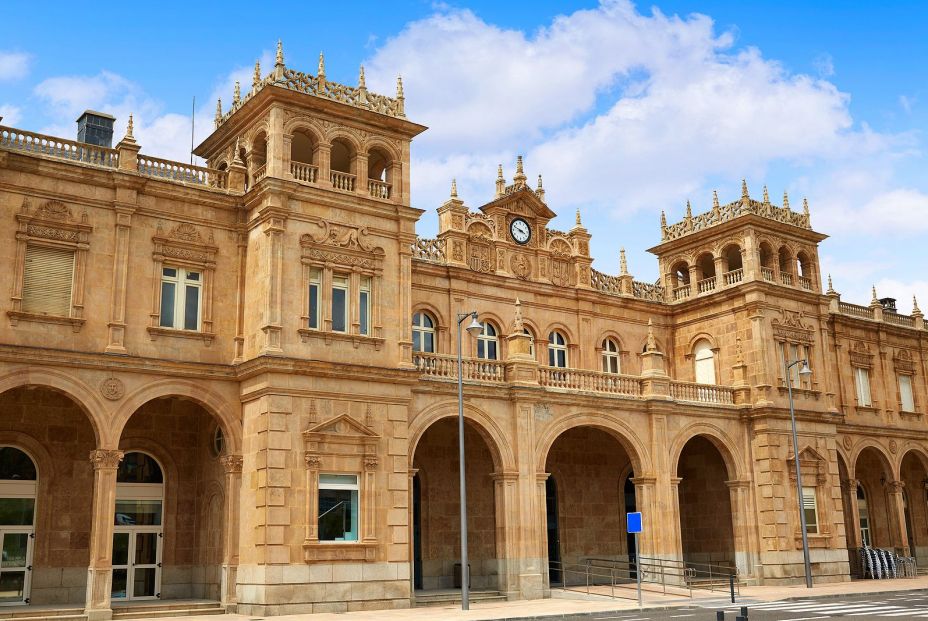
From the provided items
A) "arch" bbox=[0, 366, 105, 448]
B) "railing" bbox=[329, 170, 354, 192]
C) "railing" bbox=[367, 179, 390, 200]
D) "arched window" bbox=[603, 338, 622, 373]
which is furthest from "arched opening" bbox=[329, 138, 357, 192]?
"arched window" bbox=[603, 338, 622, 373]

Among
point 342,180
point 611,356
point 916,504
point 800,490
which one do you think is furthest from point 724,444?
point 916,504

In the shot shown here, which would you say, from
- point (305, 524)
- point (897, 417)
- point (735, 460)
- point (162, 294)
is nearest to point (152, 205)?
point (162, 294)

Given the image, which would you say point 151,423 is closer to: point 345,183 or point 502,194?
point 345,183

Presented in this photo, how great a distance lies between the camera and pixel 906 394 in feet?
149

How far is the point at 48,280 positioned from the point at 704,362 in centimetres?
2511

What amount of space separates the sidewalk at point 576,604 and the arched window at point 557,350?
8.75 meters

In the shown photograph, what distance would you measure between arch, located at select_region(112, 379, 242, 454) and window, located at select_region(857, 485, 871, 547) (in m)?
31.1

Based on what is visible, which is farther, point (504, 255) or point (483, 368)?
point (504, 255)

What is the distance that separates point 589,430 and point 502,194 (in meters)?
9.28

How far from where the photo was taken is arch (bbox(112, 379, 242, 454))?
25.2m

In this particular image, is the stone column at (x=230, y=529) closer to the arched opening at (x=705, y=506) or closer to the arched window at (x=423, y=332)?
the arched window at (x=423, y=332)

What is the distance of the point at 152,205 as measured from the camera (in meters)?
26.5

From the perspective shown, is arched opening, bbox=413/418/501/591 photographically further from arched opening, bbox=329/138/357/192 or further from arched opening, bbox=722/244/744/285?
arched opening, bbox=722/244/744/285

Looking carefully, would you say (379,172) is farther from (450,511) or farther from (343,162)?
(450,511)
